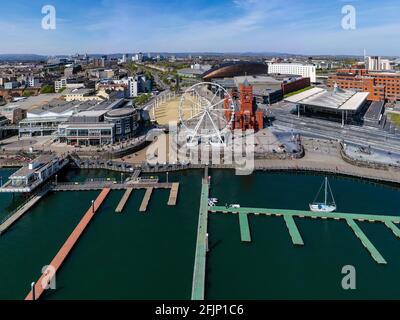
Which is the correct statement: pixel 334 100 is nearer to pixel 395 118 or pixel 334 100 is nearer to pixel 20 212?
pixel 395 118

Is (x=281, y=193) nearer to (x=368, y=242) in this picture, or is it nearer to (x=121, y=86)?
(x=368, y=242)

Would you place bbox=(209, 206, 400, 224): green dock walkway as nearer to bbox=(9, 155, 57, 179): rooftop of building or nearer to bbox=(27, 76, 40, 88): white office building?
bbox=(9, 155, 57, 179): rooftop of building

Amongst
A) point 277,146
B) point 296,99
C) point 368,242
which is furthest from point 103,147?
point 296,99

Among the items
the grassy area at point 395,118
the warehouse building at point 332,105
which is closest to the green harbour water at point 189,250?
the warehouse building at point 332,105

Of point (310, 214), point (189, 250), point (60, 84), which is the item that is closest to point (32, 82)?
point (60, 84)

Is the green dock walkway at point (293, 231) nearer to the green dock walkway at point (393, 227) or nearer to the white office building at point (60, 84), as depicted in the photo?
the green dock walkway at point (393, 227)

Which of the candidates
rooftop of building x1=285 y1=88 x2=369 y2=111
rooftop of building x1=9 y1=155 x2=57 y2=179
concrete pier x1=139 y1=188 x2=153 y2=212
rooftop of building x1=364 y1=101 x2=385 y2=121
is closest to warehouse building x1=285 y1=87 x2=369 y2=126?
rooftop of building x1=285 y1=88 x2=369 y2=111
